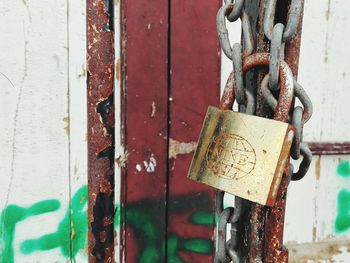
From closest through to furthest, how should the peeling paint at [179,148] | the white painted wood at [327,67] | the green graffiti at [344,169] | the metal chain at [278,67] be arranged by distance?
the metal chain at [278,67], the peeling paint at [179,148], the white painted wood at [327,67], the green graffiti at [344,169]

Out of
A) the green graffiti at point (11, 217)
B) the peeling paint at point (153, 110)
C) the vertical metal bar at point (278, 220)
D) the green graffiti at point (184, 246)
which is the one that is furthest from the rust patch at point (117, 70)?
the vertical metal bar at point (278, 220)

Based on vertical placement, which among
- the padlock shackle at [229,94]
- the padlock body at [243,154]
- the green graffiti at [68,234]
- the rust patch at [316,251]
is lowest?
the rust patch at [316,251]

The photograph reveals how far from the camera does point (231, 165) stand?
46 centimetres

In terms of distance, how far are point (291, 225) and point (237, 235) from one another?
0.93 metres

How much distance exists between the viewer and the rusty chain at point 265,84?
414 millimetres

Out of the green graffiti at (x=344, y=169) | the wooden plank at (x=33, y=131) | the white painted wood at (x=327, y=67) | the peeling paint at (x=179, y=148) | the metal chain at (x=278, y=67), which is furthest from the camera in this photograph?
the green graffiti at (x=344, y=169)

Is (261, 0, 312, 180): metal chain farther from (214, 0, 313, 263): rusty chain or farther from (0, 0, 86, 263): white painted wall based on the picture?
(0, 0, 86, 263): white painted wall

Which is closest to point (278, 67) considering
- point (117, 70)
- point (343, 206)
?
point (117, 70)

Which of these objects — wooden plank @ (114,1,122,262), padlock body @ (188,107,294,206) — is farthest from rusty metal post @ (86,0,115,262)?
wooden plank @ (114,1,122,262)

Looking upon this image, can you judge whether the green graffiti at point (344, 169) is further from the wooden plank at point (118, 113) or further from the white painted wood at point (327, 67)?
the wooden plank at point (118, 113)

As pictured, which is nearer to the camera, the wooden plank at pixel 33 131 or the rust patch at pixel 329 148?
the wooden plank at pixel 33 131

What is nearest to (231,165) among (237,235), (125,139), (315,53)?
(237,235)

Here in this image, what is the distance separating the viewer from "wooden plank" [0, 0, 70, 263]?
106 centimetres

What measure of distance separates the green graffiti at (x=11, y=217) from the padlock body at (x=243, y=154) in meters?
0.71
